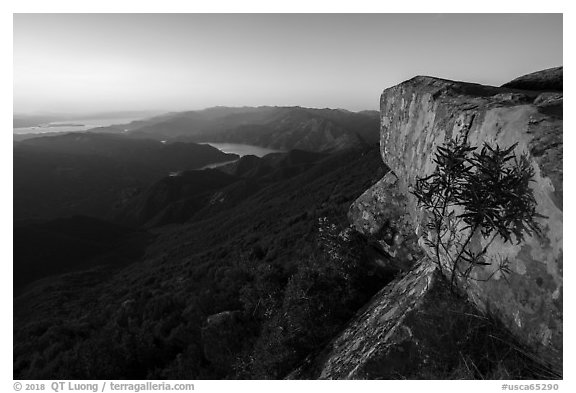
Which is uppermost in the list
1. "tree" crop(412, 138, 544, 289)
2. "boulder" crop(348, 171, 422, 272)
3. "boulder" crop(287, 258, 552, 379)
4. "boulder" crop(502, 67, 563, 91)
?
"boulder" crop(502, 67, 563, 91)

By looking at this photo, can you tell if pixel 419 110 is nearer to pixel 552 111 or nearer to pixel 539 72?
pixel 552 111

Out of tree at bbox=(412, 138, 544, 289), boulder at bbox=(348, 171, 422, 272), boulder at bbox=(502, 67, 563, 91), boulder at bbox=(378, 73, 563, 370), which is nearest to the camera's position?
boulder at bbox=(378, 73, 563, 370)

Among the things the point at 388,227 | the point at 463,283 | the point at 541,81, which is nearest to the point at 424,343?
the point at 463,283

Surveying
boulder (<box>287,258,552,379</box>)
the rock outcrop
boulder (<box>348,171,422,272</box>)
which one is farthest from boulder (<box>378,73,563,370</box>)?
boulder (<box>348,171,422,272</box>)

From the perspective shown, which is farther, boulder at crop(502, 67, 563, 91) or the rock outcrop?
boulder at crop(502, 67, 563, 91)

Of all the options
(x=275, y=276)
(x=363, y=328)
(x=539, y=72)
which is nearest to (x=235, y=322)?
(x=275, y=276)

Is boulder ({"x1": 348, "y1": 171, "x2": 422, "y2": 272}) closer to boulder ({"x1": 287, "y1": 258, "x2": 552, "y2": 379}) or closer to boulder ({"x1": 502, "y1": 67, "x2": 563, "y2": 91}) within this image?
boulder ({"x1": 287, "y1": 258, "x2": 552, "y2": 379})
